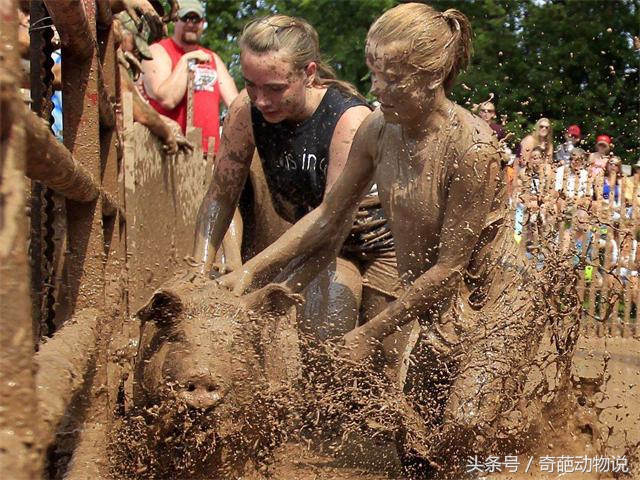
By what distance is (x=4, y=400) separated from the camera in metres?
1.57

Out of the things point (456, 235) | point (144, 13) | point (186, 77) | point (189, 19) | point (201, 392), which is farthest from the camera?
point (189, 19)

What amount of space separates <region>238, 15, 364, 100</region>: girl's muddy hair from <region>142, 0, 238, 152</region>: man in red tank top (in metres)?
3.29

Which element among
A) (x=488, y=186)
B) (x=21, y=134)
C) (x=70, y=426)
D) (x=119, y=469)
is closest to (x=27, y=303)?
(x=21, y=134)

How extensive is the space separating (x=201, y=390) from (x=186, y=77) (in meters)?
5.31

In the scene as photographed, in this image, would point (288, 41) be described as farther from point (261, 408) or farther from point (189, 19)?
point (189, 19)

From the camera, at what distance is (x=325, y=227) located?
435cm

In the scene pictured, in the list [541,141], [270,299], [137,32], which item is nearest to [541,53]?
[541,141]

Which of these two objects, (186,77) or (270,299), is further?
(186,77)

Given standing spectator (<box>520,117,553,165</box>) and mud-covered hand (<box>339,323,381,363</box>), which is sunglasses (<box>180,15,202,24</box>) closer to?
standing spectator (<box>520,117,553,165</box>)

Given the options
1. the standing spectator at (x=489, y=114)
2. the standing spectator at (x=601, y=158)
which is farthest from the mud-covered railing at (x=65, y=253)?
the standing spectator at (x=601, y=158)

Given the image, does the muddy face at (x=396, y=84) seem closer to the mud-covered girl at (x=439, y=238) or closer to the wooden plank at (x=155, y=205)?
the mud-covered girl at (x=439, y=238)

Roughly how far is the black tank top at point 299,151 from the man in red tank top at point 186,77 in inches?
126

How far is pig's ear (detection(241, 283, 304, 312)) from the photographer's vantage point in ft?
11.5

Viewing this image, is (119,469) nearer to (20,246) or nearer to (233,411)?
(233,411)
